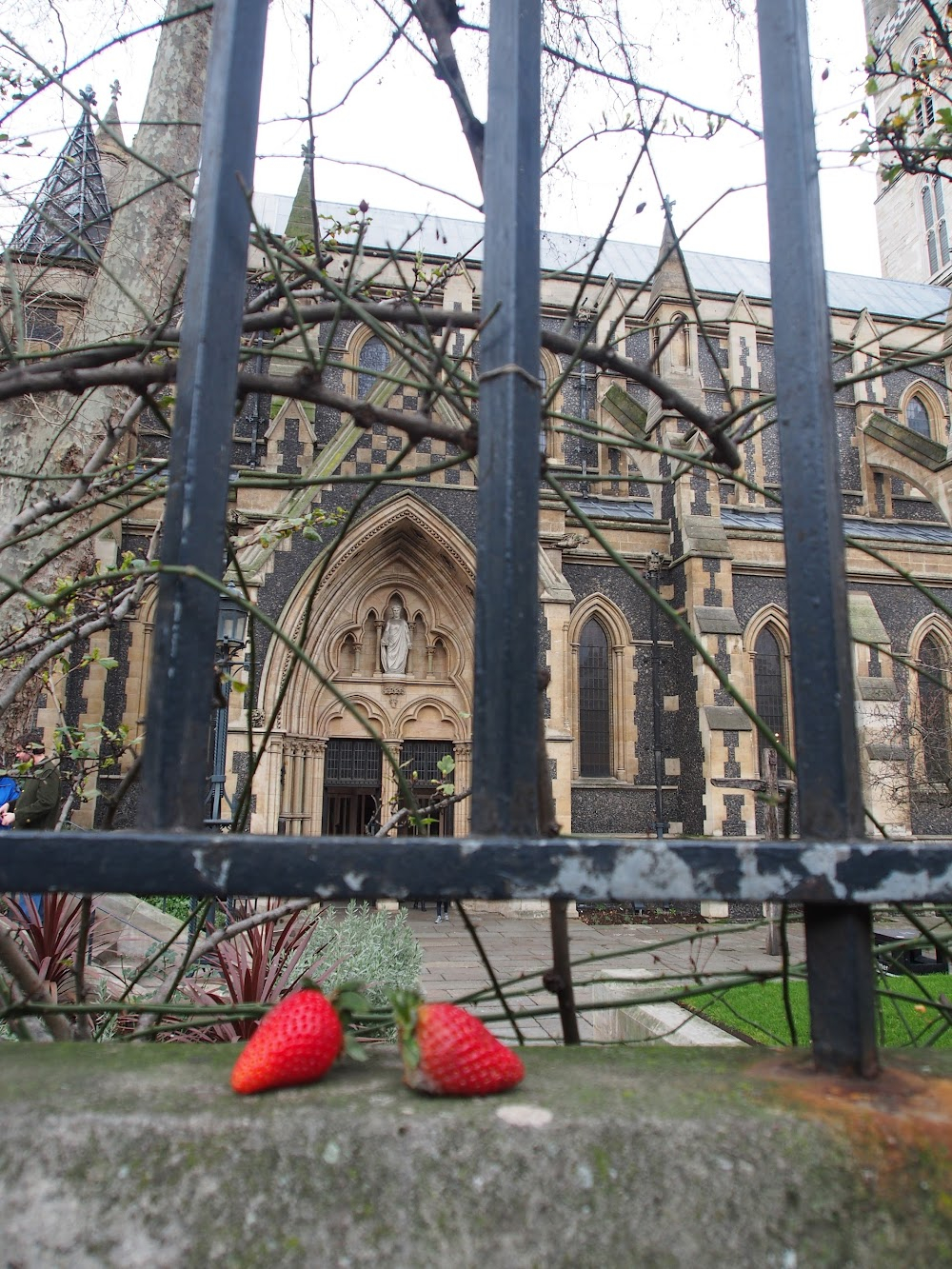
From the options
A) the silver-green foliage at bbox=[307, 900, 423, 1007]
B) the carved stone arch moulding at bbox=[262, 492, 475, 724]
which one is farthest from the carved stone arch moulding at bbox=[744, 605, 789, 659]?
the silver-green foliage at bbox=[307, 900, 423, 1007]

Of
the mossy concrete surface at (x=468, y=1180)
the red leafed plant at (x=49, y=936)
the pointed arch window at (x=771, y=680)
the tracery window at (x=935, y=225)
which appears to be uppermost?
the tracery window at (x=935, y=225)

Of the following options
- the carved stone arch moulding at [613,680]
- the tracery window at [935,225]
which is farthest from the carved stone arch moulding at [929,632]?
the tracery window at [935,225]

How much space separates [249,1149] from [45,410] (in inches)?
189

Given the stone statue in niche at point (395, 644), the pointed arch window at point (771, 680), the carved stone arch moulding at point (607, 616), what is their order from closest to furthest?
the stone statue in niche at point (395, 644) < the carved stone arch moulding at point (607, 616) < the pointed arch window at point (771, 680)

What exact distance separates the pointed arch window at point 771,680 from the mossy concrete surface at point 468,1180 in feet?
54.1

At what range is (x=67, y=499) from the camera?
2.33m

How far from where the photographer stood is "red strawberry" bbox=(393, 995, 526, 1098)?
0.91 meters

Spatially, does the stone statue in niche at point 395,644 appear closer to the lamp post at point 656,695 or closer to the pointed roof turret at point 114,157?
the lamp post at point 656,695

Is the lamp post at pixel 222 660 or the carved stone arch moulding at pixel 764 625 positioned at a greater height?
the carved stone arch moulding at pixel 764 625

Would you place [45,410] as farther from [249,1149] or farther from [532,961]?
[532,961]

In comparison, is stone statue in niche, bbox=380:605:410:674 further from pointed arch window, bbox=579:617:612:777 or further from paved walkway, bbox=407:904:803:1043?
paved walkway, bbox=407:904:803:1043

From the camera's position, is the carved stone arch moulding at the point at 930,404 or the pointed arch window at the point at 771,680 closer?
the pointed arch window at the point at 771,680

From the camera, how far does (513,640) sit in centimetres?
104

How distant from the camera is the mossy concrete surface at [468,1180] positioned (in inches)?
29.2
